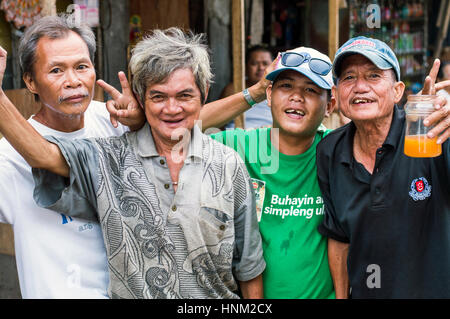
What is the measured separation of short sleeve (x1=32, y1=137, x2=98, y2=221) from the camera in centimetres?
191

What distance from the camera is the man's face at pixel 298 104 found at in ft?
7.79

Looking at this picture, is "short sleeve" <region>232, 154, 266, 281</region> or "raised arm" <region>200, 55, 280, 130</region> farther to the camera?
"raised arm" <region>200, 55, 280, 130</region>

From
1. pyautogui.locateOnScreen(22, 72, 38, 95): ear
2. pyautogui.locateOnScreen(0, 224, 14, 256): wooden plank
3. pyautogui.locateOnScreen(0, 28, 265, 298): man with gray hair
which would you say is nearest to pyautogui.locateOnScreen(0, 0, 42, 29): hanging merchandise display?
pyautogui.locateOnScreen(0, 224, 14, 256): wooden plank

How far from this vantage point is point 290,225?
234 cm

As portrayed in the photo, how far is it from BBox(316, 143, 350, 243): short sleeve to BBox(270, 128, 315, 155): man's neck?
0.10m

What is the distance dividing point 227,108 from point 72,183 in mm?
1054

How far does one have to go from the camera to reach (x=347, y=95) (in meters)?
2.30

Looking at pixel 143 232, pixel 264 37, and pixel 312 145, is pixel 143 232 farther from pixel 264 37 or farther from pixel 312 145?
pixel 264 37

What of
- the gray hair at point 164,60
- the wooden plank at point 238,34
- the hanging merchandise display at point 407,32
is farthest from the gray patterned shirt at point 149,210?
the hanging merchandise display at point 407,32

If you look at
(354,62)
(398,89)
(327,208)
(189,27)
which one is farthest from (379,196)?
(189,27)

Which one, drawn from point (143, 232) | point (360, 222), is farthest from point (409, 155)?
point (143, 232)

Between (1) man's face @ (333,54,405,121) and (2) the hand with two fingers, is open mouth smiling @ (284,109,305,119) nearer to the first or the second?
(1) man's face @ (333,54,405,121)

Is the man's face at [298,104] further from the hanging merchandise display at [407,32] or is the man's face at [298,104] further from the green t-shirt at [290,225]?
the hanging merchandise display at [407,32]

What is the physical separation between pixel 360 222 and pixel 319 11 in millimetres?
5095
